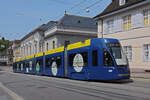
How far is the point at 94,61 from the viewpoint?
13773 millimetres

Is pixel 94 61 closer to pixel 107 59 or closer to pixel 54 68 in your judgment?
pixel 107 59

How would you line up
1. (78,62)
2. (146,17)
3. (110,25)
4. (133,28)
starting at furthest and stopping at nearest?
(110,25) → (133,28) → (146,17) → (78,62)

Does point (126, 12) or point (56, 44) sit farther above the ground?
point (126, 12)

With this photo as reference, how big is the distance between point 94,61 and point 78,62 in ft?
6.91

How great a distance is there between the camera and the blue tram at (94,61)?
12.9 metres

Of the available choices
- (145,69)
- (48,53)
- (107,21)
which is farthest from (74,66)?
(107,21)

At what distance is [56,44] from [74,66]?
25.2 m

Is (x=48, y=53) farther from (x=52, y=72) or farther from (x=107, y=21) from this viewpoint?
(x=107, y=21)

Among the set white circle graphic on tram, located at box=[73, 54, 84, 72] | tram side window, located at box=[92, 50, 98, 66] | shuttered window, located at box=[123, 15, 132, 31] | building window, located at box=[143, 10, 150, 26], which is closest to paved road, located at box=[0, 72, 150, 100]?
tram side window, located at box=[92, 50, 98, 66]

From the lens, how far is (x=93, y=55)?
1391 centimetres

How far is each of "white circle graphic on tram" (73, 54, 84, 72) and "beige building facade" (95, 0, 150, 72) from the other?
8766 millimetres

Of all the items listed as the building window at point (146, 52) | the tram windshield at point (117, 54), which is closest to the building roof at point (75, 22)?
the building window at point (146, 52)

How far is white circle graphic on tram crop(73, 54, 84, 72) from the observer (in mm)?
15194

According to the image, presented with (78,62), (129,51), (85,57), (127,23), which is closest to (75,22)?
(127,23)
